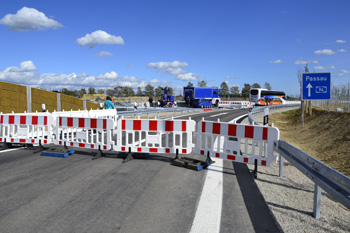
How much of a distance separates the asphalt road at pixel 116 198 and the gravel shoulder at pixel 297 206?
196mm

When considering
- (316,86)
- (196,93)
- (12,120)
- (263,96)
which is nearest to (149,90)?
(196,93)

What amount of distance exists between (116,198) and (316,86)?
1218 cm

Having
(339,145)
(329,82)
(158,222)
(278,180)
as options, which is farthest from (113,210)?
(329,82)

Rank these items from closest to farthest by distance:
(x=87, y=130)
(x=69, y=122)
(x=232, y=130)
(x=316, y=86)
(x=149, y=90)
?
(x=232, y=130) → (x=87, y=130) → (x=69, y=122) → (x=316, y=86) → (x=149, y=90)

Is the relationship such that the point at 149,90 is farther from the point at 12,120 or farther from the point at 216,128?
the point at 216,128

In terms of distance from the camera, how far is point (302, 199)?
15.8ft

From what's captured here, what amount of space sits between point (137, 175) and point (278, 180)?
10.1ft

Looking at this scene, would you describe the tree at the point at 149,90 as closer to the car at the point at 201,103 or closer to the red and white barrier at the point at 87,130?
the car at the point at 201,103

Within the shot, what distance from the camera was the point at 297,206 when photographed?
4457 millimetres

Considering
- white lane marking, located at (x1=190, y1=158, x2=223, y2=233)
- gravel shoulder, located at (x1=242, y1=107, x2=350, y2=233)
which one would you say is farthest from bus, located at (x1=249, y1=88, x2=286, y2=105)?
white lane marking, located at (x1=190, y1=158, x2=223, y2=233)

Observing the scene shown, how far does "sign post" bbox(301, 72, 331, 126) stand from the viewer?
13302 millimetres

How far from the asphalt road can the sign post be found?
8420 millimetres

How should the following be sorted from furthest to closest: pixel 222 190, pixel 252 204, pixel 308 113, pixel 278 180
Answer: pixel 308 113, pixel 278 180, pixel 222 190, pixel 252 204

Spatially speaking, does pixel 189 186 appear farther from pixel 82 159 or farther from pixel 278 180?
pixel 82 159
